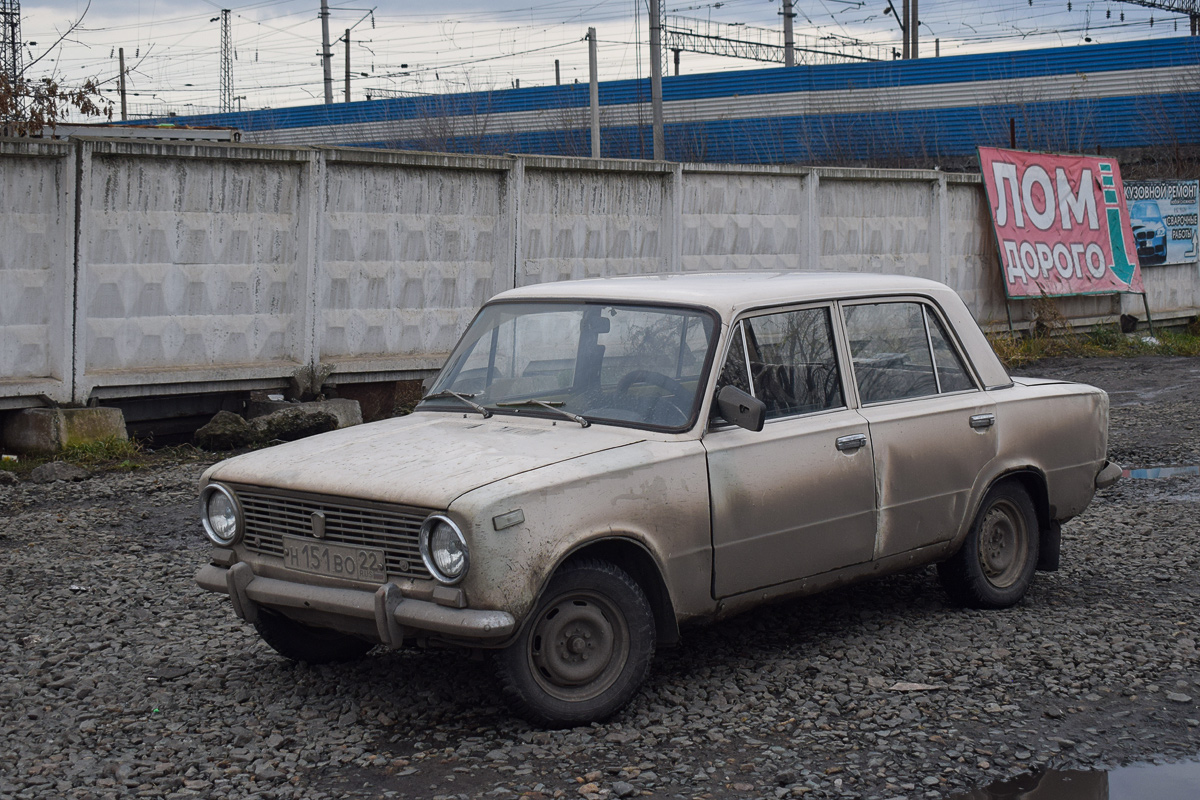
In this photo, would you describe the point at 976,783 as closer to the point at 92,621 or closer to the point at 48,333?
the point at 92,621

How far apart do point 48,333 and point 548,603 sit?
21.4 feet

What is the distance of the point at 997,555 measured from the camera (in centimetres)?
588

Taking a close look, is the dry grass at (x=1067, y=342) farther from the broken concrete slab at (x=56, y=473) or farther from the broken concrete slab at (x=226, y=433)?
the broken concrete slab at (x=56, y=473)

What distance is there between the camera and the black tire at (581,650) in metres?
4.21

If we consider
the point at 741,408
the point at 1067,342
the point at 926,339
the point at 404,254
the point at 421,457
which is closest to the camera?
the point at 421,457

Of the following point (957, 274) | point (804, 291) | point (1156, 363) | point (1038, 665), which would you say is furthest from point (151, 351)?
point (1156, 363)

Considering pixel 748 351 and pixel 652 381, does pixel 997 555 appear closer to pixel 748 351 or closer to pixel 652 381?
pixel 748 351

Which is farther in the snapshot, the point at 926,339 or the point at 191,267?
the point at 191,267

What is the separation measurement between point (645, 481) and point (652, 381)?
21.8 inches

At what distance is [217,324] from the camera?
10172mm

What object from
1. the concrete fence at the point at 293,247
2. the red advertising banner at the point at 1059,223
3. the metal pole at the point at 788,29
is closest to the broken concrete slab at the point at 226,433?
the concrete fence at the point at 293,247

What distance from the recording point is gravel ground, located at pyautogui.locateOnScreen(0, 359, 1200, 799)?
3988 millimetres

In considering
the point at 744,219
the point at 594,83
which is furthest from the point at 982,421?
the point at 594,83

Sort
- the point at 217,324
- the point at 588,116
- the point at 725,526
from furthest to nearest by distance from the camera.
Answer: the point at 588,116 < the point at 217,324 < the point at 725,526
